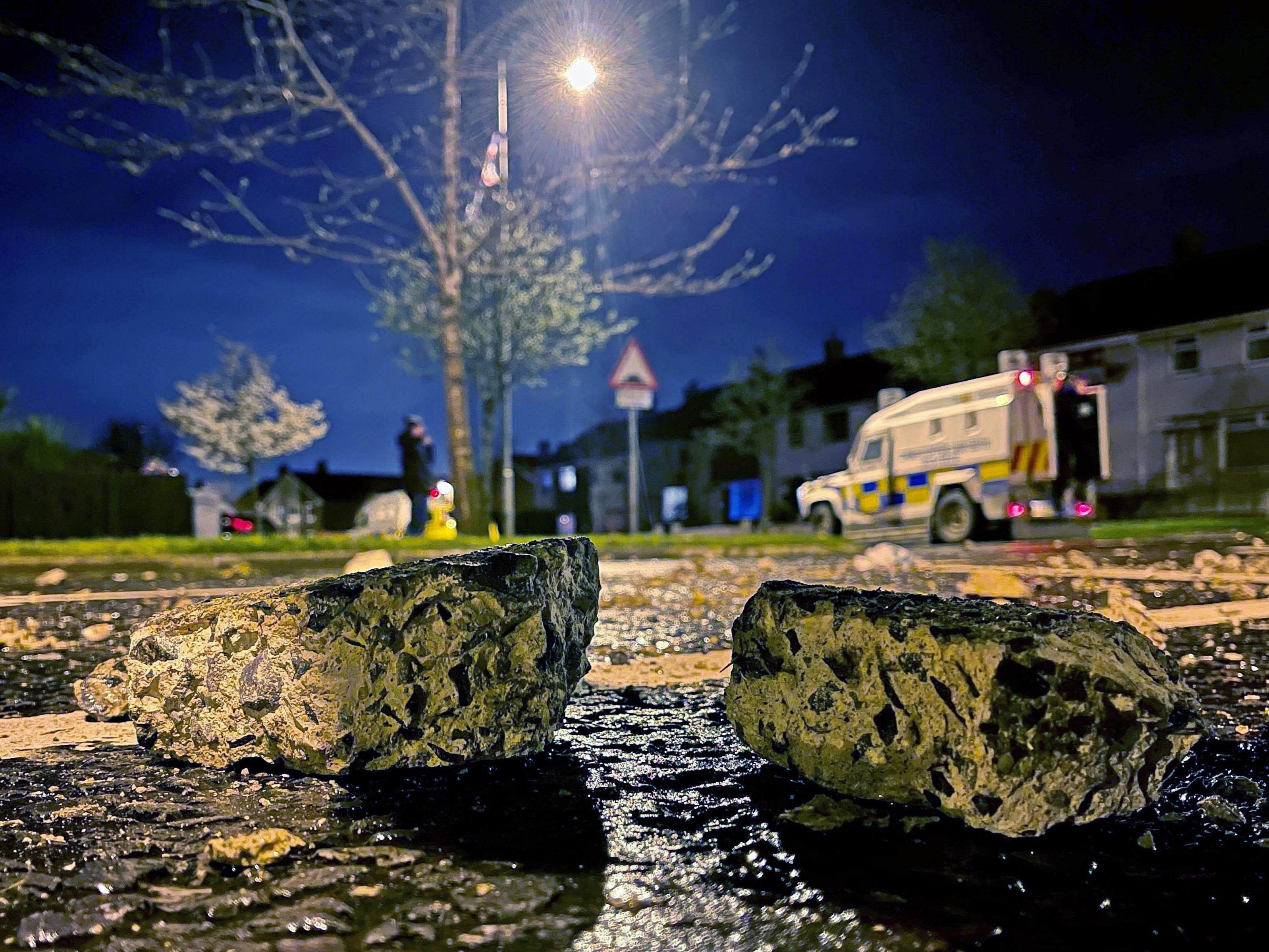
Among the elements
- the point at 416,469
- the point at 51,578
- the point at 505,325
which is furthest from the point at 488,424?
the point at 51,578

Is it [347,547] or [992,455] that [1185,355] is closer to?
[992,455]

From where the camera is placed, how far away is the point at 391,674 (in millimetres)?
1878

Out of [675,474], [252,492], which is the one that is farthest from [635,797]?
[252,492]

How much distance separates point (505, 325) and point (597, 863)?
113 feet

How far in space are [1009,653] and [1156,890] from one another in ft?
1.33

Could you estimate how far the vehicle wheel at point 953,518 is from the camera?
13.6 meters

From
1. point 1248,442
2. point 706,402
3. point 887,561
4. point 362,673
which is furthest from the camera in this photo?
point 706,402

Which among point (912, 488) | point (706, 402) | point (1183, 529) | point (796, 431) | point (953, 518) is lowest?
point (1183, 529)

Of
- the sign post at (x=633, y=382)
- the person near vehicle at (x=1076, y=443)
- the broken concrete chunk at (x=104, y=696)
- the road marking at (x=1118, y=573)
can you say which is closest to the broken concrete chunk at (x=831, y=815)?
the broken concrete chunk at (x=104, y=696)

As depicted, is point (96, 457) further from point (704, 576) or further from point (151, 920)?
point (151, 920)

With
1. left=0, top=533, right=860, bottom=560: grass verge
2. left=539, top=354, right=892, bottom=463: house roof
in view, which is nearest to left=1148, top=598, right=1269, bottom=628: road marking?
left=0, top=533, right=860, bottom=560: grass verge

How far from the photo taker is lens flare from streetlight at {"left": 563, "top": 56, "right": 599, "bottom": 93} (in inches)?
463

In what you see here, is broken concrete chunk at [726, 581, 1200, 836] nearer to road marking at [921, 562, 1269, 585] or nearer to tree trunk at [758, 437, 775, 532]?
road marking at [921, 562, 1269, 585]

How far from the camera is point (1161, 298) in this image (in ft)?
92.1
